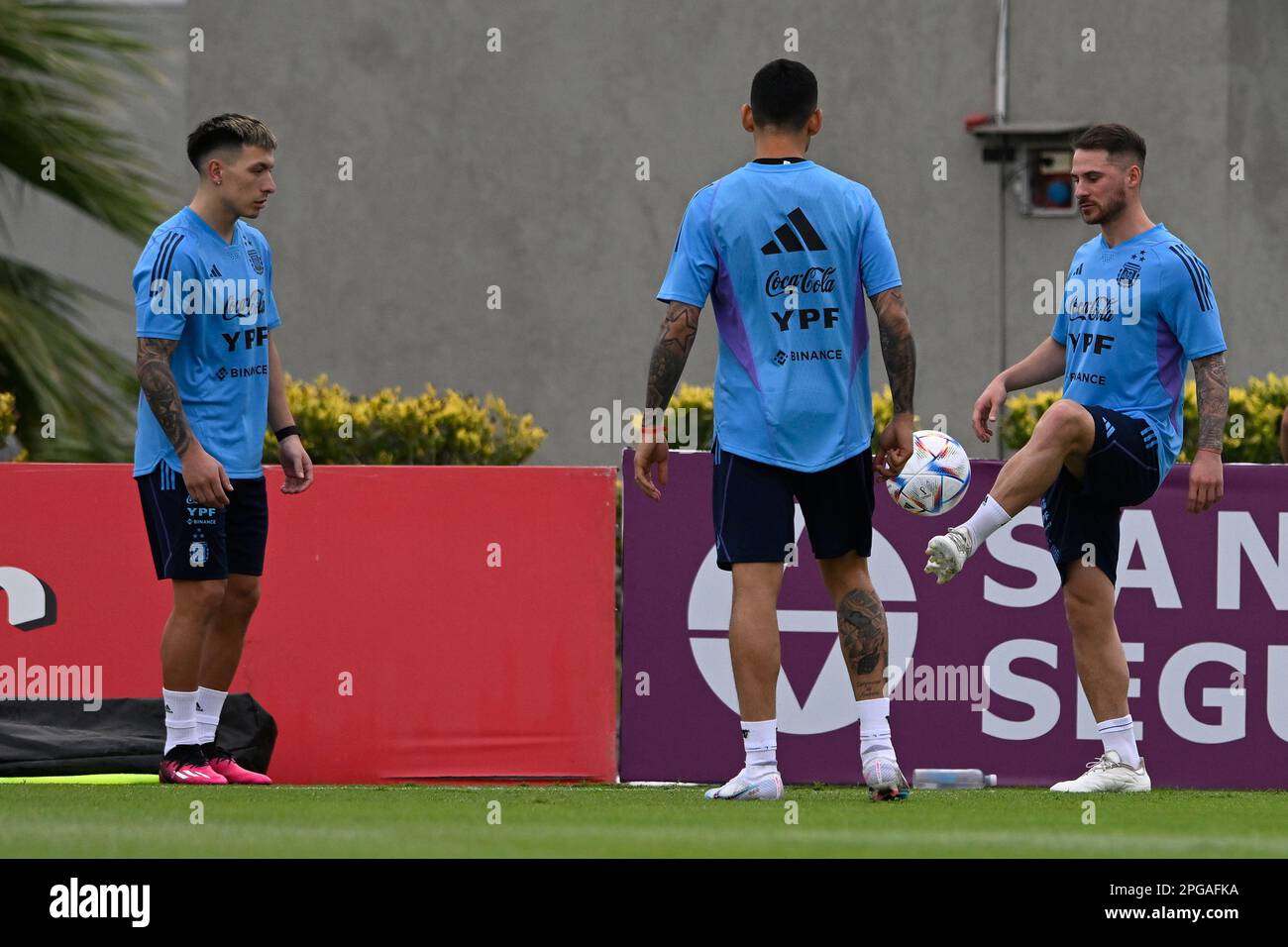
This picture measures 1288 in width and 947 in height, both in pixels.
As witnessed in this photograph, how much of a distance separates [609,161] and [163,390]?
799 centimetres

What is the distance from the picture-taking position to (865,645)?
578cm

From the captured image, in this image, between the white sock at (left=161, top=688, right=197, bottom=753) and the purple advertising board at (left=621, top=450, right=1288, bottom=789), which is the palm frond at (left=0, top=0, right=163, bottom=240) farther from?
the white sock at (left=161, top=688, right=197, bottom=753)

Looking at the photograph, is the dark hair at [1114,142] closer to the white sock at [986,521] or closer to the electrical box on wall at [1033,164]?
the white sock at [986,521]

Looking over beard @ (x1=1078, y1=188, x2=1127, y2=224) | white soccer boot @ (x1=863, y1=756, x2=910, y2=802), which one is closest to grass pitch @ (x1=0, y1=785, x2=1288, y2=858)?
white soccer boot @ (x1=863, y1=756, x2=910, y2=802)

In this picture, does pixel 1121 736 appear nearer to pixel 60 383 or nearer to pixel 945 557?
pixel 945 557

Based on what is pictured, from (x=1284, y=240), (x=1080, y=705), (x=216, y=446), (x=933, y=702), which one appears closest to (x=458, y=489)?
(x=216, y=446)

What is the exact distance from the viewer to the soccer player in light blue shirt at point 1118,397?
254 inches

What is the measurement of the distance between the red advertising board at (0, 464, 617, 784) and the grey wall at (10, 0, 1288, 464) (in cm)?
606

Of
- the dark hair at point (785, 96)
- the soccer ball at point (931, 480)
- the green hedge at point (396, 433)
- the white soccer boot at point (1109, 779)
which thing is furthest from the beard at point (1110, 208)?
the green hedge at point (396, 433)

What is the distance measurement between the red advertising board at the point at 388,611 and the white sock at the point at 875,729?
2.02m

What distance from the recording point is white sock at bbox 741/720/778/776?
573 centimetres

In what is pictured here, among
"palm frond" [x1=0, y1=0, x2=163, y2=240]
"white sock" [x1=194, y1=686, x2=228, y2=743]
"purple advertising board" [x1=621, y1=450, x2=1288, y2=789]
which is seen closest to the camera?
"white sock" [x1=194, y1=686, x2=228, y2=743]

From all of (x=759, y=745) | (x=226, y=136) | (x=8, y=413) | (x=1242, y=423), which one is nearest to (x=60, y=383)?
(x=8, y=413)

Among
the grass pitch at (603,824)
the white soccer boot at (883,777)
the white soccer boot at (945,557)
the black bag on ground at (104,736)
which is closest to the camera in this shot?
the grass pitch at (603,824)
